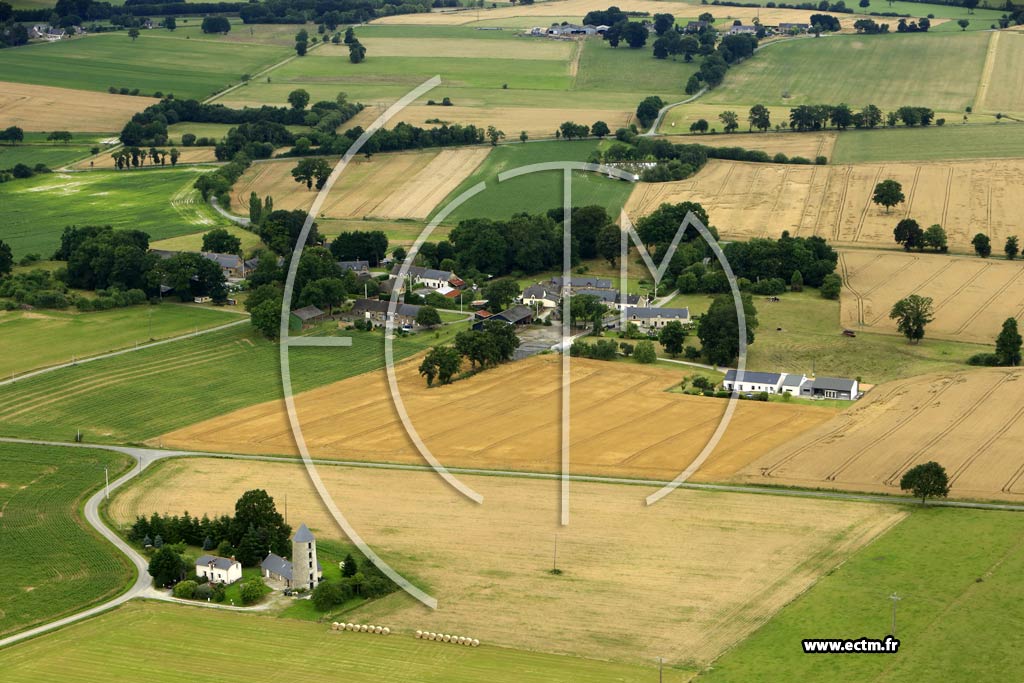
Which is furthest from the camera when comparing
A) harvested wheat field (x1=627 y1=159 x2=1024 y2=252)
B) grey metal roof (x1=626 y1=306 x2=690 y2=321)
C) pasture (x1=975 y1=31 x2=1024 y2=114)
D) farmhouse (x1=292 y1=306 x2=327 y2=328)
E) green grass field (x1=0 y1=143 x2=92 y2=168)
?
pasture (x1=975 y1=31 x2=1024 y2=114)

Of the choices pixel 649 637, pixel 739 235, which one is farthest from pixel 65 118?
pixel 649 637

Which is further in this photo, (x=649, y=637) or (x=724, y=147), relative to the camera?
(x=724, y=147)

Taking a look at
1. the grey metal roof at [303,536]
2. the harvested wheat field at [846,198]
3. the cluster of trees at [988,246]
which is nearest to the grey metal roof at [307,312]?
the harvested wheat field at [846,198]

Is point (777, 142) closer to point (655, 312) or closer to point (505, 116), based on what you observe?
point (505, 116)

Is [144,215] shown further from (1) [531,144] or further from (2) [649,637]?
(2) [649,637]

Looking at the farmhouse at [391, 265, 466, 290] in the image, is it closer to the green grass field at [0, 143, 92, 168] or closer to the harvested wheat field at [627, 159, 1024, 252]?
the harvested wheat field at [627, 159, 1024, 252]

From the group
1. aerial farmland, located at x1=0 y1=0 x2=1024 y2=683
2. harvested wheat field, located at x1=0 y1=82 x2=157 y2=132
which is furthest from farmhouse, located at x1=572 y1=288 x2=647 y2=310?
harvested wheat field, located at x1=0 y1=82 x2=157 y2=132
